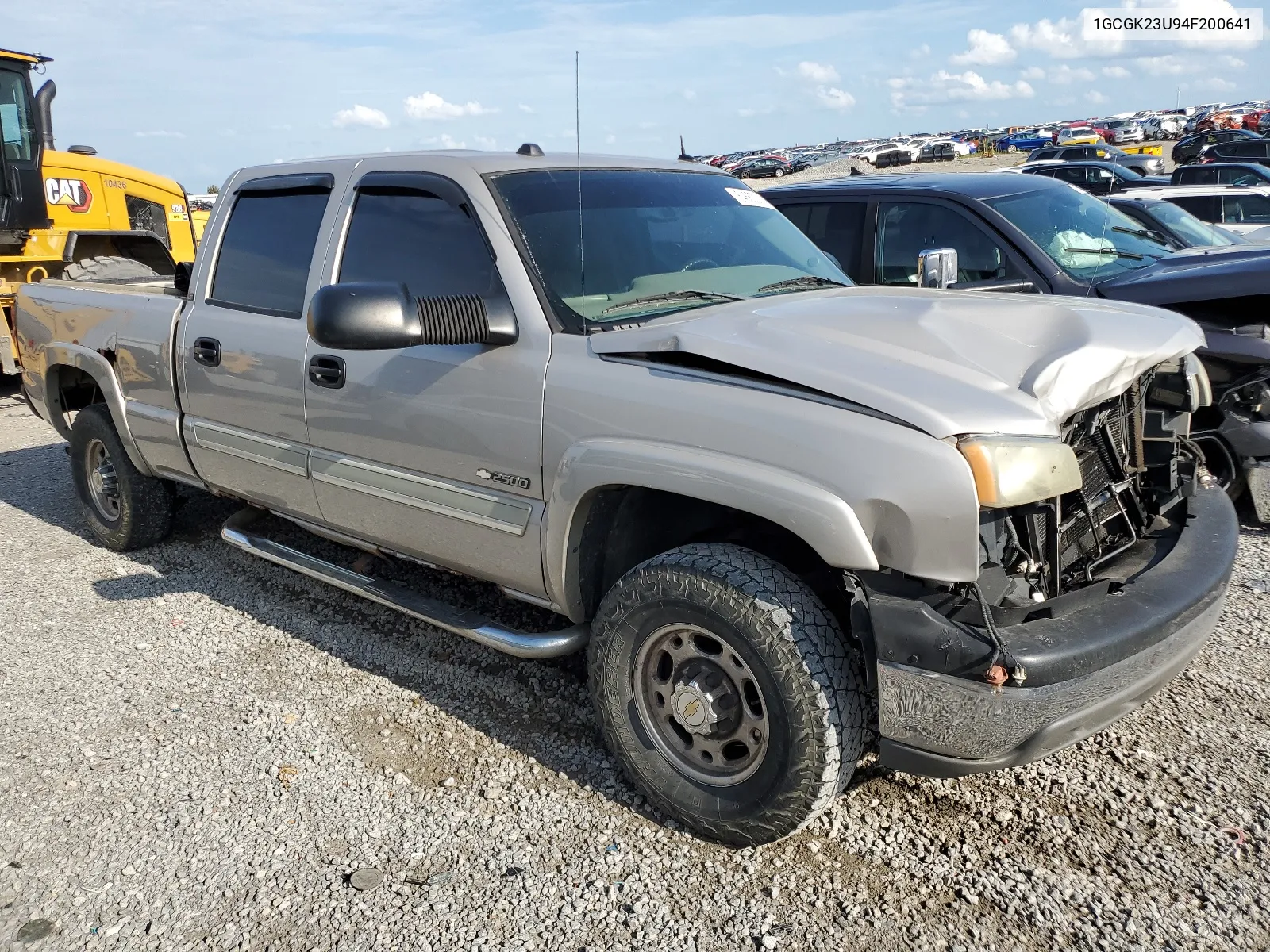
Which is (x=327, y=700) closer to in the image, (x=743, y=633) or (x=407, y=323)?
(x=407, y=323)

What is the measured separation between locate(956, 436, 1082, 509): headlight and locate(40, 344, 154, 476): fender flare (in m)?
4.27

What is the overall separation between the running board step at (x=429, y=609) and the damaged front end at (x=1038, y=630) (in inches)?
43.2

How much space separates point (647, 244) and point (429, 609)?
4.95 feet

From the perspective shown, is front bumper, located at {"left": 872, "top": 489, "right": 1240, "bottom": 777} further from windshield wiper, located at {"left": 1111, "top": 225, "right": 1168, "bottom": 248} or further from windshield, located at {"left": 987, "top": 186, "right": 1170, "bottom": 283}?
windshield wiper, located at {"left": 1111, "top": 225, "right": 1168, "bottom": 248}

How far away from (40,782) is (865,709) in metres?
2.70

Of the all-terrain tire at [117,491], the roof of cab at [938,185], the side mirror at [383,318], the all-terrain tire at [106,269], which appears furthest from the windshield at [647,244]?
the all-terrain tire at [106,269]

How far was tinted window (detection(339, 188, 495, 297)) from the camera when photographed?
11.4ft

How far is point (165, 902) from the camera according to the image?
2787 mm

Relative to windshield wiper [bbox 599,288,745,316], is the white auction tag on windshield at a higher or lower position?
higher

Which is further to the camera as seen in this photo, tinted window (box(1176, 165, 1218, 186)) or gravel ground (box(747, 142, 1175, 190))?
gravel ground (box(747, 142, 1175, 190))

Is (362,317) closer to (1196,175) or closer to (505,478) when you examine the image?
(505,478)

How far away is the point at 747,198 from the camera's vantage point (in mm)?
4223

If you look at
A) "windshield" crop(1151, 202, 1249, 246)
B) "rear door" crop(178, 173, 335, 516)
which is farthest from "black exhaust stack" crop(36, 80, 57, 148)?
"windshield" crop(1151, 202, 1249, 246)

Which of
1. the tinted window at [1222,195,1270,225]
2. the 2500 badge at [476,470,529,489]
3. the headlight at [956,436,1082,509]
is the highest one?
the tinted window at [1222,195,1270,225]
